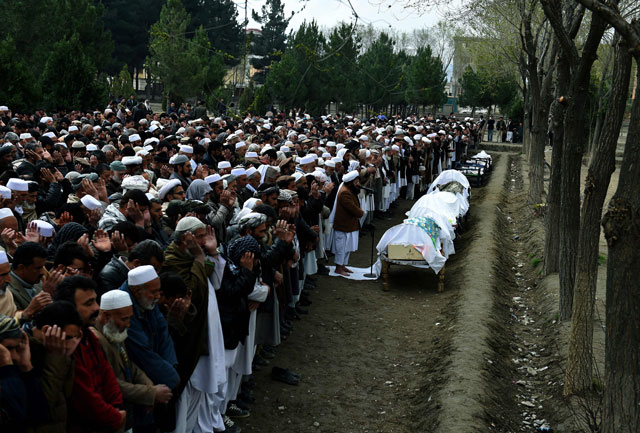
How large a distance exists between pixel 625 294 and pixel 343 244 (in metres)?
6.88

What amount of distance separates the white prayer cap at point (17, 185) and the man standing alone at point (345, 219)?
558cm

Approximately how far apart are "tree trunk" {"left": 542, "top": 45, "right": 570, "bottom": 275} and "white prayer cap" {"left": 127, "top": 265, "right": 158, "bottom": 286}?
717 cm

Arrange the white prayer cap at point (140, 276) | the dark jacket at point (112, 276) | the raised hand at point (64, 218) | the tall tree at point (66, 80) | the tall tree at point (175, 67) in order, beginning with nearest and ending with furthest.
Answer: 1. the white prayer cap at point (140, 276)
2. the dark jacket at point (112, 276)
3. the raised hand at point (64, 218)
4. the tall tree at point (66, 80)
5. the tall tree at point (175, 67)

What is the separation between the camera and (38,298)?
161 inches

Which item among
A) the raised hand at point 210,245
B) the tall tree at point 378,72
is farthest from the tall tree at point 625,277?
the tall tree at point 378,72

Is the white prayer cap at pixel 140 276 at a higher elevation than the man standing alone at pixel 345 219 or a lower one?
higher

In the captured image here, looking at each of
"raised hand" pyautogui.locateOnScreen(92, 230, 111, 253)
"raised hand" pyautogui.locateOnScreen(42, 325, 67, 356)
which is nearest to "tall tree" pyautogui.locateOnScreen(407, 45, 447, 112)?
"raised hand" pyautogui.locateOnScreen(92, 230, 111, 253)

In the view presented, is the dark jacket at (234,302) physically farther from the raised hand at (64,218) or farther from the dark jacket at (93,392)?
the dark jacket at (93,392)

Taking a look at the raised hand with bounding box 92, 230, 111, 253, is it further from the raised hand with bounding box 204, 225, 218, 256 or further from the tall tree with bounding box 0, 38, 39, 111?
the tall tree with bounding box 0, 38, 39, 111

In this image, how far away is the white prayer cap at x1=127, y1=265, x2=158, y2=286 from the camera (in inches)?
178

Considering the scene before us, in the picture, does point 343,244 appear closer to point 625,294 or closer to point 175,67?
point 625,294

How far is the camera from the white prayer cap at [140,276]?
4516mm

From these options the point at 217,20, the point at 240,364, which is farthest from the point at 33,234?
the point at 217,20

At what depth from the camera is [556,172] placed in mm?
10688
